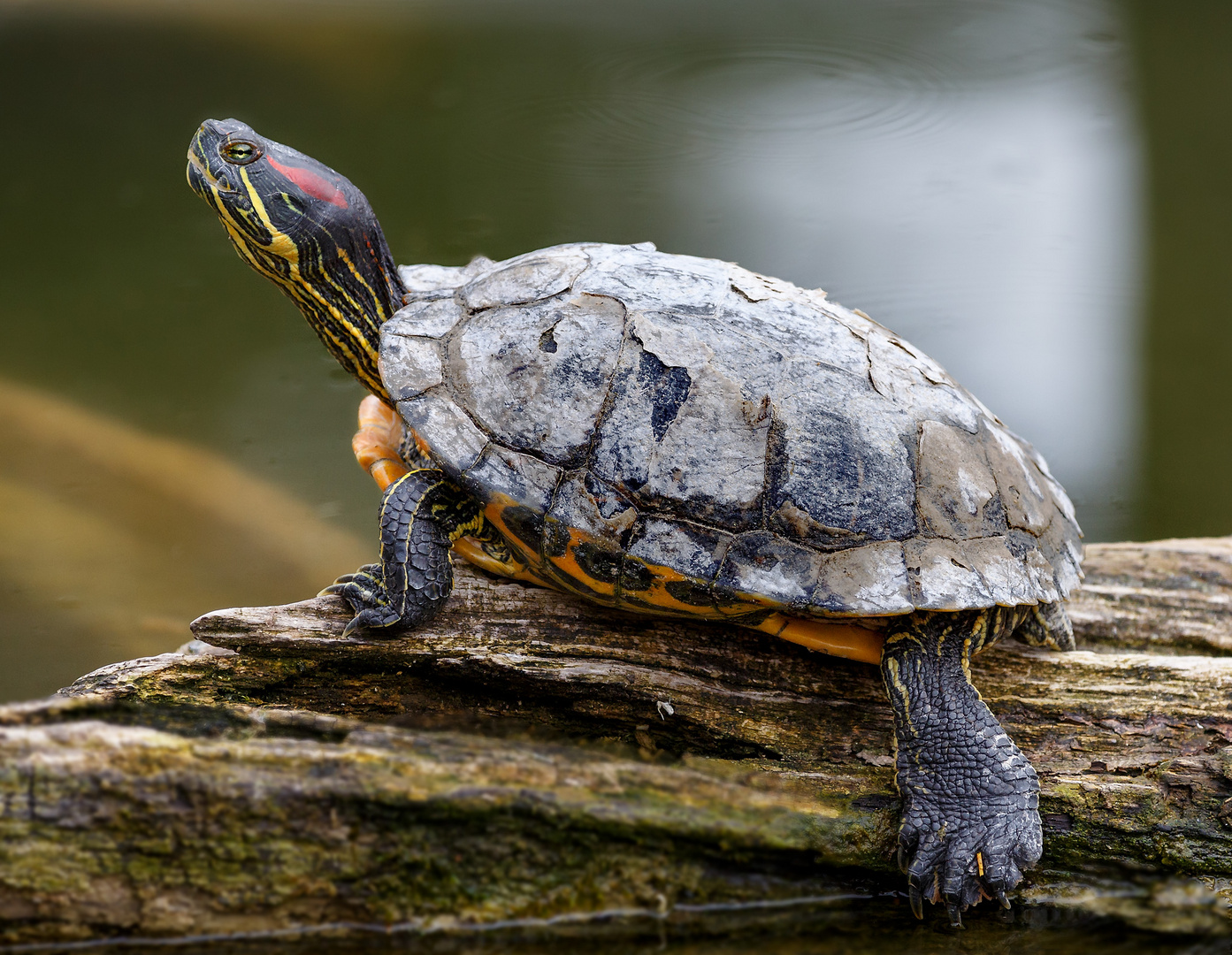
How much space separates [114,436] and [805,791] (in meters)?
3.49

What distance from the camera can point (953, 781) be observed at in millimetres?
2145

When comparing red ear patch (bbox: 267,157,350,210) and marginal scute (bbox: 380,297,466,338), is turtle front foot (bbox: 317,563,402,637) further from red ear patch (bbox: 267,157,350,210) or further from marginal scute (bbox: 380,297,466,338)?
red ear patch (bbox: 267,157,350,210)

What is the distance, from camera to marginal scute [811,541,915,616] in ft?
7.06

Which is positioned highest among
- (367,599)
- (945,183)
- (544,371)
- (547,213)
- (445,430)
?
(945,183)

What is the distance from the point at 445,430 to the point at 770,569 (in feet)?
2.90

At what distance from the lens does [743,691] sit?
245 cm

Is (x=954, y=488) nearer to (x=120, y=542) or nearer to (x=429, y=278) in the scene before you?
(x=429, y=278)

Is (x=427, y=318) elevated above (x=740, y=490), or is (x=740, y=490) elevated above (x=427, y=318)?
(x=427, y=318)

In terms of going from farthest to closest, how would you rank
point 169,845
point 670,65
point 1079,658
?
point 670,65 < point 1079,658 < point 169,845

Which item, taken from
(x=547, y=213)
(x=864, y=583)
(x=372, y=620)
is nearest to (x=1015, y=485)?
(x=864, y=583)

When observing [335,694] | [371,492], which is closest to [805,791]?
[335,694]

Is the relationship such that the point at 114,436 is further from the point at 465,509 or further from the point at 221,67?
the point at 221,67

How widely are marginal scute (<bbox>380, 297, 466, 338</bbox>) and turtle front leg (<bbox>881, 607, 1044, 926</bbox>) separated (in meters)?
1.44

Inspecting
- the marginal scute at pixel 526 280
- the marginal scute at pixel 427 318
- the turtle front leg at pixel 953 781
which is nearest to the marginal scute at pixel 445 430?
the marginal scute at pixel 427 318
